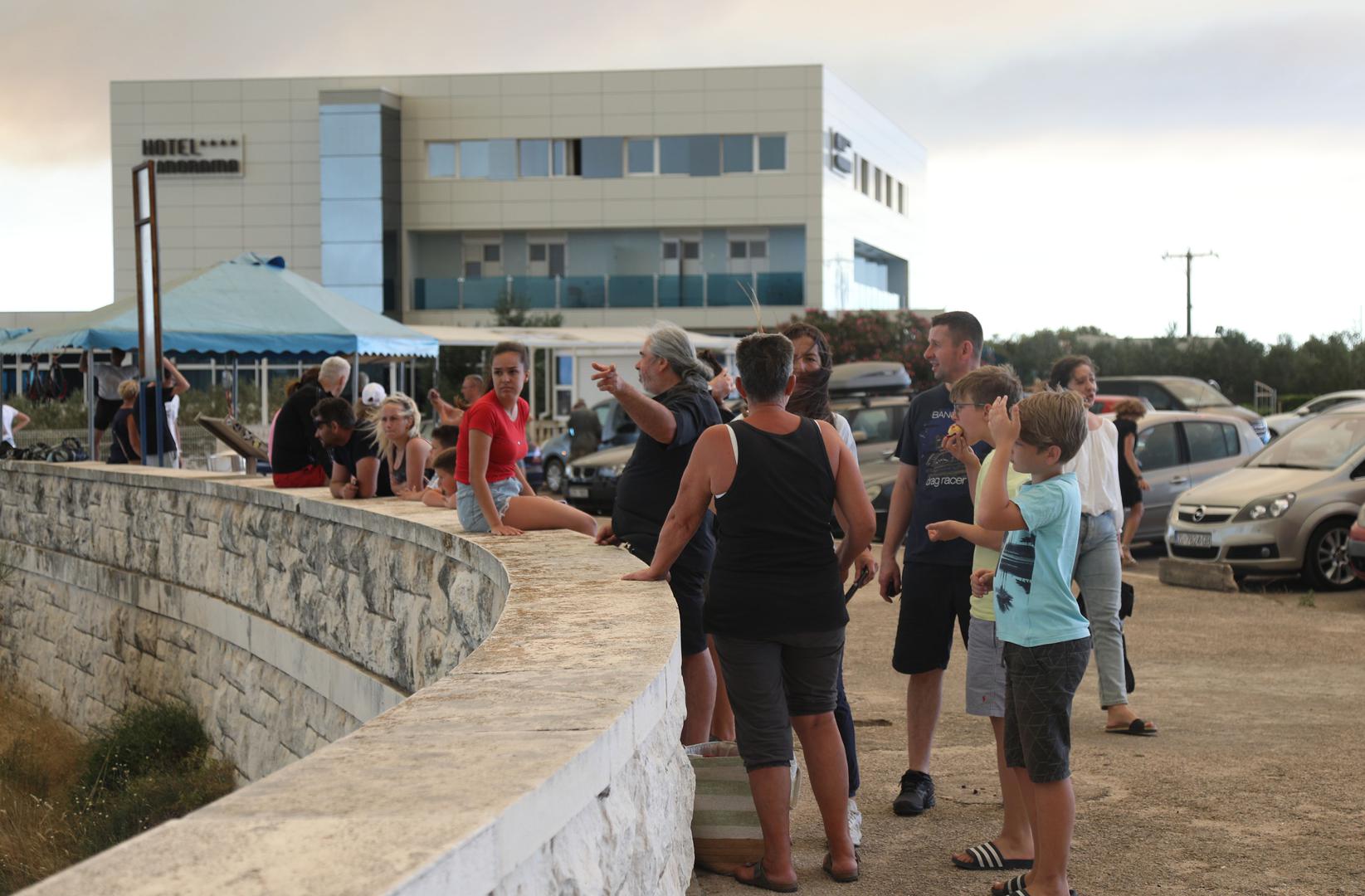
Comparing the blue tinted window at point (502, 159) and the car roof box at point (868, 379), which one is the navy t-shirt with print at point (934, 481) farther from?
the blue tinted window at point (502, 159)

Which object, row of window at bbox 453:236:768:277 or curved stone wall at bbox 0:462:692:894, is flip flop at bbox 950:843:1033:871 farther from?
row of window at bbox 453:236:768:277

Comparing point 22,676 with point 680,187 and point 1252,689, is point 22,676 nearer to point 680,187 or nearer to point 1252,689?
point 1252,689

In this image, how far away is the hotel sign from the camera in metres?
51.4

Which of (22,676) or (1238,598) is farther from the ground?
(1238,598)

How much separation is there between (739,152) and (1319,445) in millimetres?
37706

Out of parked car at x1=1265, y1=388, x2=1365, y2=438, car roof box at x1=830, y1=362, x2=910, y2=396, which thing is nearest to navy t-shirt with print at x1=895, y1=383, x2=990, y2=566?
car roof box at x1=830, y1=362, x2=910, y2=396

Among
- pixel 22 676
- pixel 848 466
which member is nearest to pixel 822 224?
pixel 22 676

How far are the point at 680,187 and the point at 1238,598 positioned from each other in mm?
39078

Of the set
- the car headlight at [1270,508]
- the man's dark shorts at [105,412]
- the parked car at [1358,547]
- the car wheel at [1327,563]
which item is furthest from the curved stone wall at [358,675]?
the car wheel at [1327,563]

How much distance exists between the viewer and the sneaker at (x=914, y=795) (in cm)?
559

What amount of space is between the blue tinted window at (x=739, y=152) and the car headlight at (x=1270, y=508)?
38.3 m

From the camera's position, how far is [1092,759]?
21.2 ft

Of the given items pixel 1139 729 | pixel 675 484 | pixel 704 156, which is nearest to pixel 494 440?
pixel 675 484

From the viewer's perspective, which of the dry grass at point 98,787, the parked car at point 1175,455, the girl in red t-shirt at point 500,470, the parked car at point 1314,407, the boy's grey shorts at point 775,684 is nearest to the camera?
the boy's grey shorts at point 775,684
